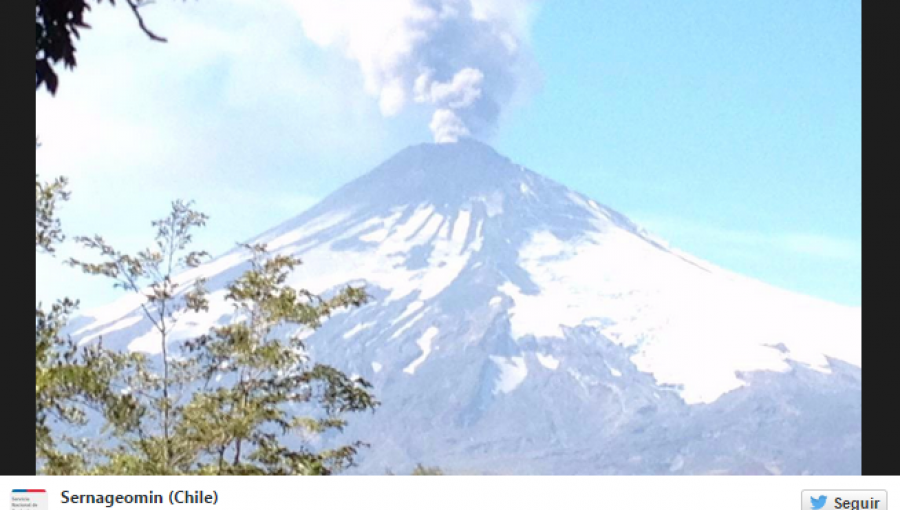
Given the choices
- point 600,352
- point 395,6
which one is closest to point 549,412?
point 600,352

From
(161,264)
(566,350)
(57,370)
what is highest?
(566,350)

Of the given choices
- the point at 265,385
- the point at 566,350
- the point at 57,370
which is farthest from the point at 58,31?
the point at 566,350

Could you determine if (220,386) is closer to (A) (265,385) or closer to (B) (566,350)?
(A) (265,385)
